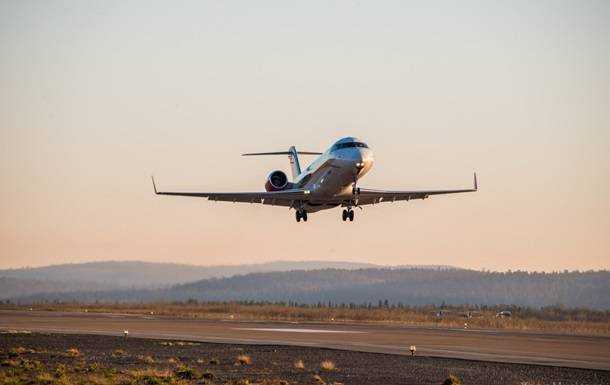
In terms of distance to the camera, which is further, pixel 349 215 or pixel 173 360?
pixel 349 215

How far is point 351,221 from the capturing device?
186 ft

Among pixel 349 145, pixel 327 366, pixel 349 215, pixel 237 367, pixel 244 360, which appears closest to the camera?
pixel 327 366

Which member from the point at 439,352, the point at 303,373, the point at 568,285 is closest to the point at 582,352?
the point at 439,352

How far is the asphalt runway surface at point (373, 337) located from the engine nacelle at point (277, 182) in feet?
27.3

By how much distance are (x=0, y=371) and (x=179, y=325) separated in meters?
25.3

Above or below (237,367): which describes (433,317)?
above

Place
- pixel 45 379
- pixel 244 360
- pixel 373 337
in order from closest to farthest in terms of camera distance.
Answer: pixel 45 379
pixel 244 360
pixel 373 337

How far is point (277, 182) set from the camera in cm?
5912

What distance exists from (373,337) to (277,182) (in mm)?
13170

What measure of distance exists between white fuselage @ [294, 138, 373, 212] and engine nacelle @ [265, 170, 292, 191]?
3496 millimetres

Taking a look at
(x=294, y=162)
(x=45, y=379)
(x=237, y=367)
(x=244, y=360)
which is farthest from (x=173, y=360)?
(x=294, y=162)

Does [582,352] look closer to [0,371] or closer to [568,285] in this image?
[0,371]

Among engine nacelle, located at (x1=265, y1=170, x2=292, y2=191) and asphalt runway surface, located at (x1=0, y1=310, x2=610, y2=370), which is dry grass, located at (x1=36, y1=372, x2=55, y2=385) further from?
engine nacelle, located at (x1=265, y1=170, x2=292, y2=191)

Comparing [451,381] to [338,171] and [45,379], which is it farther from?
[338,171]
